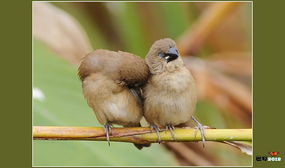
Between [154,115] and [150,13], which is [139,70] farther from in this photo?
[150,13]

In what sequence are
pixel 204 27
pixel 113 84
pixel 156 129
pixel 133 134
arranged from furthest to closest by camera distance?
pixel 204 27
pixel 113 84
pixel 156 129
pixel 133 134

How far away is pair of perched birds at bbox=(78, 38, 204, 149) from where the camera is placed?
3.05m

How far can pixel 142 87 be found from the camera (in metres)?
3.16

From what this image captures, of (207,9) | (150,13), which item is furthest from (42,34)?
(207,9)

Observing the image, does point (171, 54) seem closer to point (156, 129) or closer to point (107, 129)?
point (156, 129)

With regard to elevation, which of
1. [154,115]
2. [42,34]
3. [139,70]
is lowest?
[154,115]

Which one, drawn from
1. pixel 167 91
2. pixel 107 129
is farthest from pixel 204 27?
pixel 107 129

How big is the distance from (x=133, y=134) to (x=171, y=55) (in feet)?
1.50

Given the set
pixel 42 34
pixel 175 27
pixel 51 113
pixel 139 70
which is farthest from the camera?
pixel 175 27

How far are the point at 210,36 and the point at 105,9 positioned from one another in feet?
2.29

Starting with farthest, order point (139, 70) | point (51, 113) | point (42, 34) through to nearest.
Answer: point (42, 34), point (51, 113), point (139, 70)

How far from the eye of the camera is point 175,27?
4.15 meters

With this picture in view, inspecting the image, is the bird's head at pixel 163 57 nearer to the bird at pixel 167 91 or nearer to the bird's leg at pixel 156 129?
the bird at pixel 167 91

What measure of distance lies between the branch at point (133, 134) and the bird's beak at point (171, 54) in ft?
1.17
